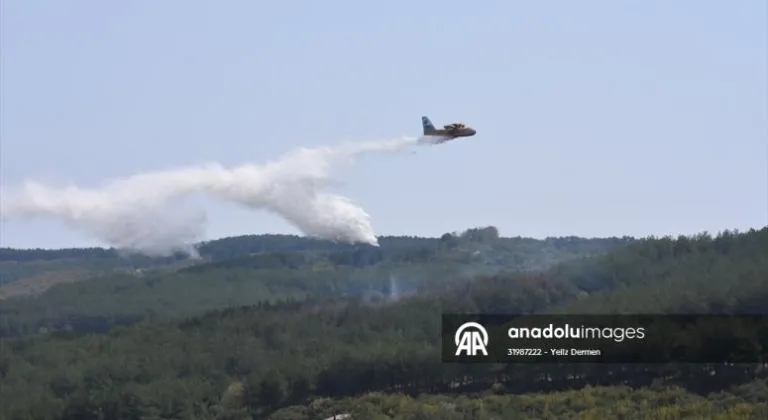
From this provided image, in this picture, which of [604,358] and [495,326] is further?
[495,326]

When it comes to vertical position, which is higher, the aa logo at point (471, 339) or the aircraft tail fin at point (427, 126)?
the aircraft tail fin at point (427, 126)

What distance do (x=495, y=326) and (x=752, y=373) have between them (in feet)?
141

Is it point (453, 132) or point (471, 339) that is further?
point (471, 339)

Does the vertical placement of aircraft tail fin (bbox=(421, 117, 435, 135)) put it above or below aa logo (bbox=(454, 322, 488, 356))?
above

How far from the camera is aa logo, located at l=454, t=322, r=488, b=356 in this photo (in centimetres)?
17988

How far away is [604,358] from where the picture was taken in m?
178

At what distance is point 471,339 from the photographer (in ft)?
602

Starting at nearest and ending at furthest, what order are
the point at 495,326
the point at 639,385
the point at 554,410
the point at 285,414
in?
the point at 554,410, the point at 639,385, the point at 285,414, the point at 495,326

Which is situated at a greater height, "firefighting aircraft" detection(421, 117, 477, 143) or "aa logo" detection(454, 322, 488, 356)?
"firefighting aircraft" detection(421, 117, 477, 143)

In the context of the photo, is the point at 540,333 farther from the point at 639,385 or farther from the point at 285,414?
the point at 285,414

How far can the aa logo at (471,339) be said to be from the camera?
179875 millimetres

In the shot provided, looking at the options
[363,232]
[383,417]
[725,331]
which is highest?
[363,232]

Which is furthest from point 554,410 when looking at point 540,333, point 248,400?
point 248,400

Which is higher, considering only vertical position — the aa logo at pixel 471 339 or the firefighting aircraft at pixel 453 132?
the firefighting aircraft at pixel 453 132
